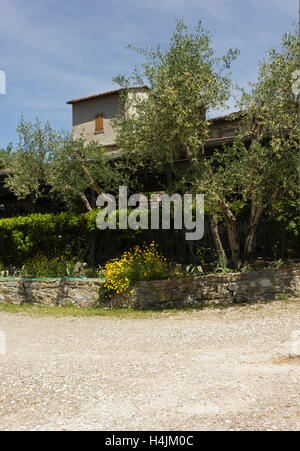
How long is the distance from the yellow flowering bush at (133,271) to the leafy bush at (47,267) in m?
1.75

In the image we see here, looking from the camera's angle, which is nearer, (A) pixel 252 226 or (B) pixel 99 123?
(A) pixel 252 226

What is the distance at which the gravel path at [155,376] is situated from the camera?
4453mm

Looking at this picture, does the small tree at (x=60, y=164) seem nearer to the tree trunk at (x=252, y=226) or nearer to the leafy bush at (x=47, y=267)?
the leafy bush at (x=47, y=267)

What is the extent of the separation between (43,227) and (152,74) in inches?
271

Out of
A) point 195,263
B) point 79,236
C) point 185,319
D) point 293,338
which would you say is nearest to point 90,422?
point 293,338

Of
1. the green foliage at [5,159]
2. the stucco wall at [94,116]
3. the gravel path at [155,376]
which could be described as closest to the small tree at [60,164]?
the green foliage at [5,159]

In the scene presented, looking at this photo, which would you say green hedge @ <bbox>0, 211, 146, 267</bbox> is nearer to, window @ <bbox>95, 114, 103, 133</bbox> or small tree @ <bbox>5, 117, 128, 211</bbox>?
small tree @ <bbox>5, 117, 128, 211</bbox>

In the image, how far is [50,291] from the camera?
13789mm

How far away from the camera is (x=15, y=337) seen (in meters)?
9.15

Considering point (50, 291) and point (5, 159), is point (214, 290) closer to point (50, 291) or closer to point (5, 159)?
point (50, 291)

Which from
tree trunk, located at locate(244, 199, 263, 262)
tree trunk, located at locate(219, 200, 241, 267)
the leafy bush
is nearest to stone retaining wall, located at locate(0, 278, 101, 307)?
the leafy bush

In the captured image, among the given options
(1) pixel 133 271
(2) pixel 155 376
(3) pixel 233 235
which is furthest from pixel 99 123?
(2) pixel 155 376

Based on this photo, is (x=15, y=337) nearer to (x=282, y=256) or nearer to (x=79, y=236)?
(x=79, y=236)

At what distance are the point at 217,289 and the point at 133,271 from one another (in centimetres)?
259
